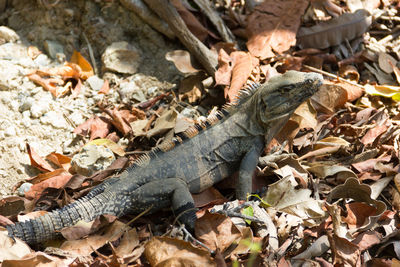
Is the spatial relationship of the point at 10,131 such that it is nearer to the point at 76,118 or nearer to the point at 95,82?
the point at 76,118

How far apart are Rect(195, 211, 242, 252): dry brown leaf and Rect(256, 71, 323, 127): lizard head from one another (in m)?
1.16

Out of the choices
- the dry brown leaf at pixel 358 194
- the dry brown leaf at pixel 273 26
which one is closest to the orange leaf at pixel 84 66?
the dry brown leaf at pixel 273 26

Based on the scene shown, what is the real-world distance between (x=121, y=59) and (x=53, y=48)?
858 millimetres

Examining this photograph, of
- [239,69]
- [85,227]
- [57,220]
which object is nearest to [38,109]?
[57,220]

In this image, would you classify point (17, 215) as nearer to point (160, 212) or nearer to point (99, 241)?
point (99, 241)

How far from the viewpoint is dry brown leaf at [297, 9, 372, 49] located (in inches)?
216

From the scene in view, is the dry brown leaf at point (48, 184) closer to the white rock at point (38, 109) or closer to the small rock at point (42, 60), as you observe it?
the white rock at point (38, 109)

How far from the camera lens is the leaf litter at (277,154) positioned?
352 cm

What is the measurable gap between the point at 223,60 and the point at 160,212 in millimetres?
1813

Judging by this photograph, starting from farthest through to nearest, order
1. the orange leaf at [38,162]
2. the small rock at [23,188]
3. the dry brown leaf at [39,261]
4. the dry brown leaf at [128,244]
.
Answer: the orange leaf at [38,162] → the small rock at [23,188] → the dry brown leaf at [128,244] → the dry brown leaf at [39,261]

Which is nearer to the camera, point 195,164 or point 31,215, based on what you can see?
point 31,215

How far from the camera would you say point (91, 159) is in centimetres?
434

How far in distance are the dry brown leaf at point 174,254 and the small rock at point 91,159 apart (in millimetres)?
1232

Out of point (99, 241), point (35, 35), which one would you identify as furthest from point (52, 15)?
point (99, 241)
